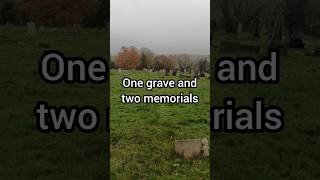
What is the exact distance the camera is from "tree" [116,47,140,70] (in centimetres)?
1346

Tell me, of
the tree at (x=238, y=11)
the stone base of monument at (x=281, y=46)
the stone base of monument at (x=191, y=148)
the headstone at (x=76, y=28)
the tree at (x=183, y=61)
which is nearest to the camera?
the stone base of monument at (x=191, y=148)

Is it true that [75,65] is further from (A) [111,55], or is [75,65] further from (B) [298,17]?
(B) [298,17]

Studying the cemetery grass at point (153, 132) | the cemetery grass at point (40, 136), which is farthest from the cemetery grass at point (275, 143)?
the cemetery grass at point (40, 136)

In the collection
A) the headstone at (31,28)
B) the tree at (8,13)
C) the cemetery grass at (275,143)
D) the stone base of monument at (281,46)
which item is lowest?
the cemetery grass at (275,143)

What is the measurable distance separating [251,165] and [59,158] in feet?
17.0

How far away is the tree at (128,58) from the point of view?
44.2 ft

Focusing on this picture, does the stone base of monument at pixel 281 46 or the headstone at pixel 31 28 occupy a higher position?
the headstone at pixel 31 28

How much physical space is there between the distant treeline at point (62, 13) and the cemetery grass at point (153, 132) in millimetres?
13006

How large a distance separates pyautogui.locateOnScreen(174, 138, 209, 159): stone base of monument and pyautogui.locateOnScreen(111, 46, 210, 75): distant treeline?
193 cm

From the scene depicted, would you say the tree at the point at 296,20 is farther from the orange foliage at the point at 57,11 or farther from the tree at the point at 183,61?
the tree at the point at 183,61

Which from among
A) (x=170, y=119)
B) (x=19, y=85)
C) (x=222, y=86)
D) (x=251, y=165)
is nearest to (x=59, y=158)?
(x=170, y=119)

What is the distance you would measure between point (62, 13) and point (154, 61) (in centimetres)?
1935

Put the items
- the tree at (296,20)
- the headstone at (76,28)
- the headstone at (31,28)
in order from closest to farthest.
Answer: the tree at (296,20), the headstone at (76,28), the headstone at (31,28)

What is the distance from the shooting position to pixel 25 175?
12484 mm
